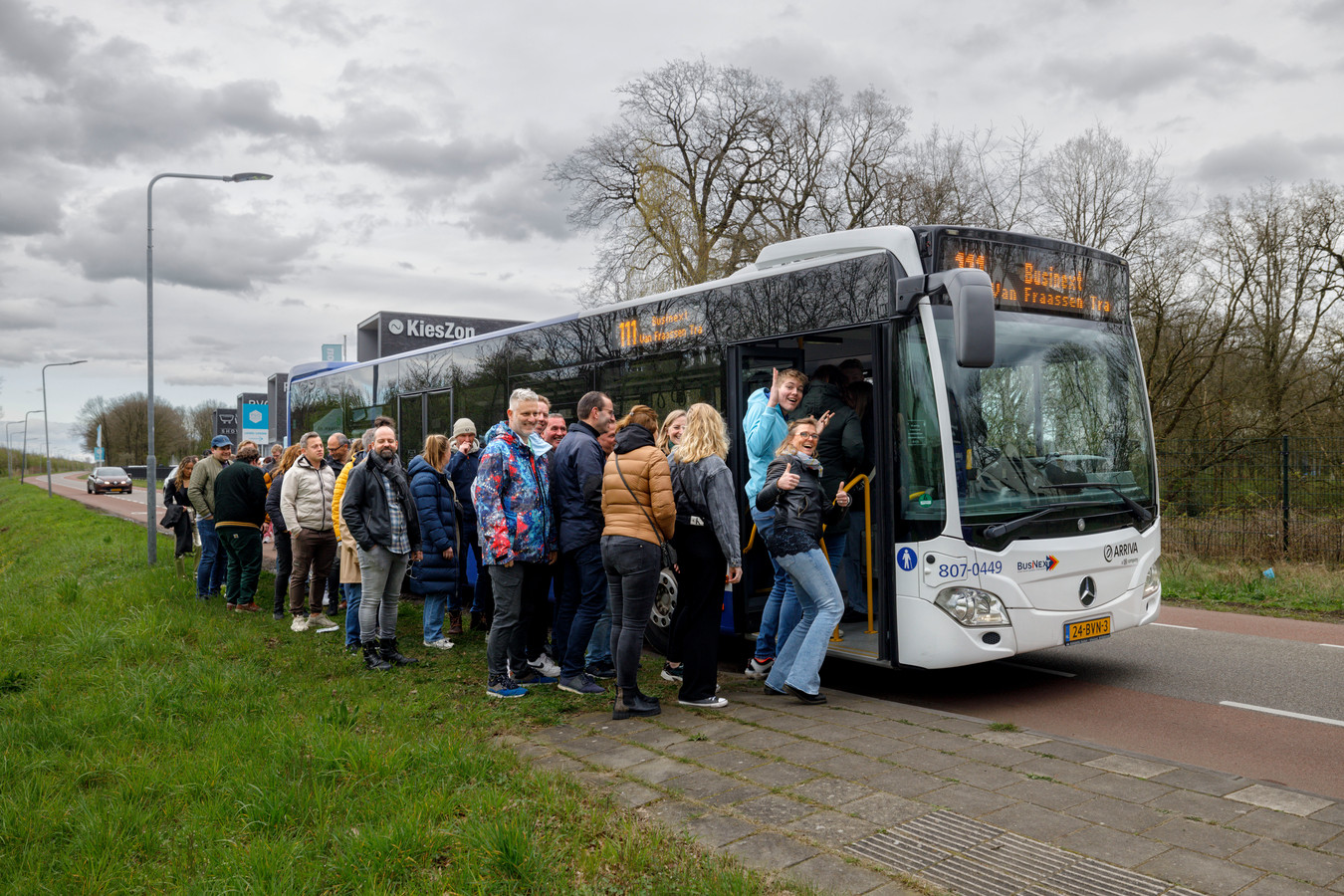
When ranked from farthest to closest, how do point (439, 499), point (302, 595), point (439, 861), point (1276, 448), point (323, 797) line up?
point (1276, 448), point (302, 595), point (439, 499), point (323, 797), point (439, 861)

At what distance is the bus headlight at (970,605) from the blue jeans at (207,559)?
28.3 ft

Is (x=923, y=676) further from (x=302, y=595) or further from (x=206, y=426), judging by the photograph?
→ (x=206, y=426)

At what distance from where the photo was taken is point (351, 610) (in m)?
8.30

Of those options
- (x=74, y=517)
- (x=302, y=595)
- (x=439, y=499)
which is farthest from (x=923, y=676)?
(x=74, y=517)

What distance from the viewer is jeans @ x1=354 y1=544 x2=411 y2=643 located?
7.35 metres

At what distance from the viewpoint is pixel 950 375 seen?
6.01 metres

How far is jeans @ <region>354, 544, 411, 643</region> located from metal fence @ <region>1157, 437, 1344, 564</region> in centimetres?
997

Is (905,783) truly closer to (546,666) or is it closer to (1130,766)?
(1130,766)

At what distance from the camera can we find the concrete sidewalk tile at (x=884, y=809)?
4.08 m

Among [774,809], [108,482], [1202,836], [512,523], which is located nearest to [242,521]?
[512,523]

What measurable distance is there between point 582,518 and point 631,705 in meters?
1.28

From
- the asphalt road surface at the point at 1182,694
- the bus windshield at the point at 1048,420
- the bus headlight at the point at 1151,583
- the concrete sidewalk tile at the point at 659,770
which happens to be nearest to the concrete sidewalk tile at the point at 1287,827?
the asphalt road surface at the point at 1182,694

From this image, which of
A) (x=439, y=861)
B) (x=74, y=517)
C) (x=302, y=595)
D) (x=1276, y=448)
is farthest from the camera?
(x=74, y=517)

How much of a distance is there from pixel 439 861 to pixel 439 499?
14.7 feet
